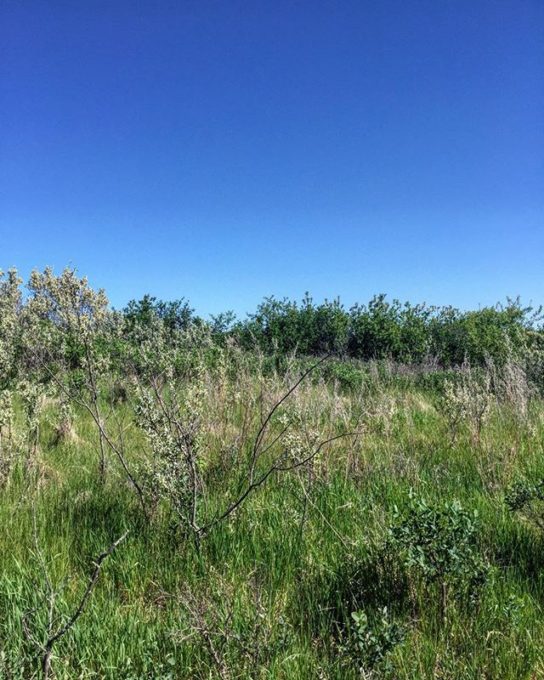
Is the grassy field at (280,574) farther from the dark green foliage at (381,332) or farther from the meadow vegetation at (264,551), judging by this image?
the dark green foliage at (381,332)

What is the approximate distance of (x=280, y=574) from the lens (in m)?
2.56

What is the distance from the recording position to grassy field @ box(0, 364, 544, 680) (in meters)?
1.89

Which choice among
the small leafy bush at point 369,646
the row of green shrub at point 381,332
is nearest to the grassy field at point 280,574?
the small leafy bush at point 369,646

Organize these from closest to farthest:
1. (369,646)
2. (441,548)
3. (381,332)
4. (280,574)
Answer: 1. (369,646)
2. (441,548)
3. (280,574)
4. (381,332)

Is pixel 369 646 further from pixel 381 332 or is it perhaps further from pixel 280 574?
pixel 381 332

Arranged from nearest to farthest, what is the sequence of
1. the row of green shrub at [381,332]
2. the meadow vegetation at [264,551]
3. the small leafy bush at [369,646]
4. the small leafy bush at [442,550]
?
1. the small leafy bush at [369,646]
2. the meadow vegetation at [264,551]
3. the small leafy bush at [442,550]
4. the row of green shrub at [381,332]

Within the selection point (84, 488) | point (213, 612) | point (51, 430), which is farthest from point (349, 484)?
point (51, 430)

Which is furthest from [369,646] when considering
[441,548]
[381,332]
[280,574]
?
[381,332]

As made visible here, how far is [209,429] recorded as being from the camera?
4.64 m

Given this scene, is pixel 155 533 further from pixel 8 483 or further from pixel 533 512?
pixel 533 512

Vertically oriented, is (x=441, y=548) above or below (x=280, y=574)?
above

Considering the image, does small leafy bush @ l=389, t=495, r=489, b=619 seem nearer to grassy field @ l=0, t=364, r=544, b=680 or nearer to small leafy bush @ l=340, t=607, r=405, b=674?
grassy field @ l=0, t=364, r=544, b=680

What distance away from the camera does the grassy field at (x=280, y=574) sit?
1891mm

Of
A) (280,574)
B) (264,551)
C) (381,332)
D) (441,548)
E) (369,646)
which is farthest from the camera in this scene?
(381,332)
